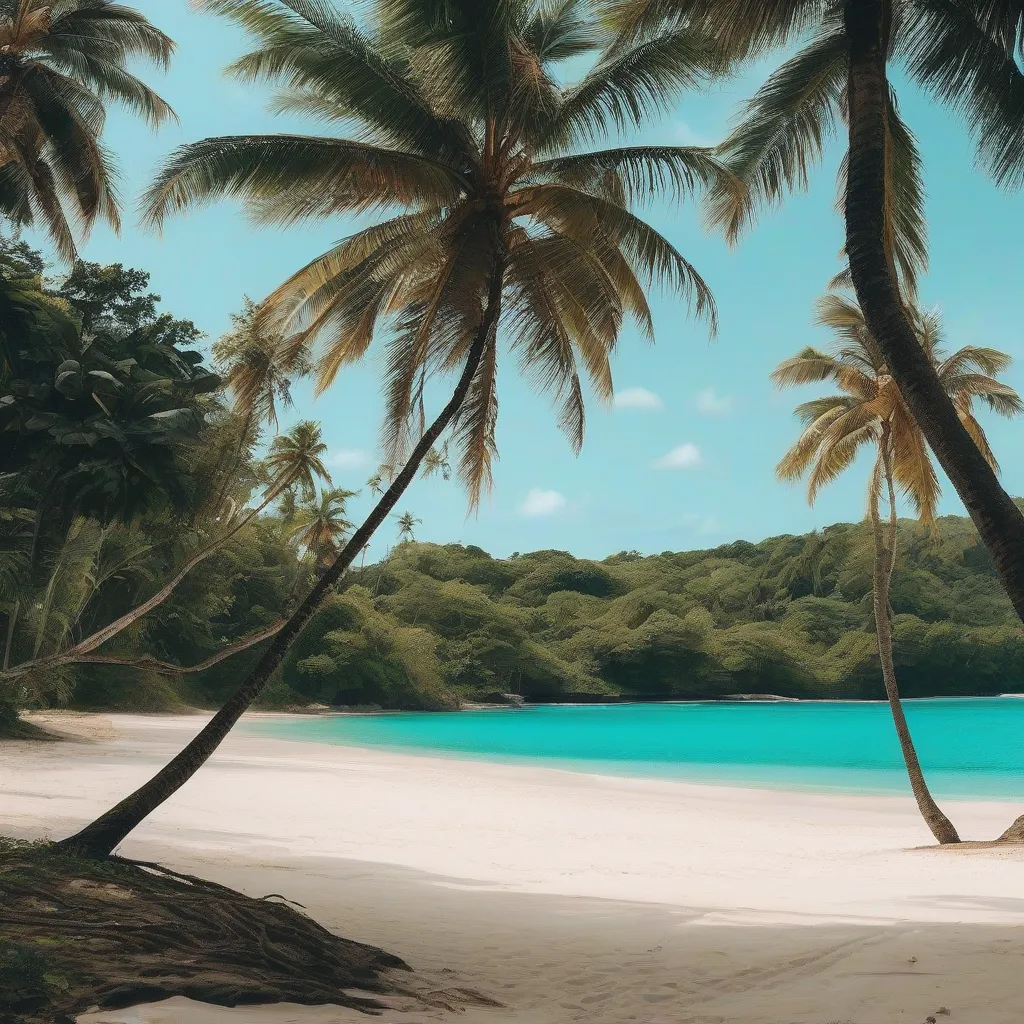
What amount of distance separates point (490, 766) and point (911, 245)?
17.6 m

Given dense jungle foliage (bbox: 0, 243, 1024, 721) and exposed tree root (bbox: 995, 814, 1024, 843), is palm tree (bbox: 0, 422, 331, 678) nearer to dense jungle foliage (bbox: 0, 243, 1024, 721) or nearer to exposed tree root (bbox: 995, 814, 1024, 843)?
dense jungle foliage (bbox: 0, 243, 1024, 721)

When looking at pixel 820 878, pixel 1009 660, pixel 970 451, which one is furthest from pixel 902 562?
pixel 970 451

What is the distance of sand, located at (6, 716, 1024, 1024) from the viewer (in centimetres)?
470

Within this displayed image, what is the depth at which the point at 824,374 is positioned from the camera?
14484 mm

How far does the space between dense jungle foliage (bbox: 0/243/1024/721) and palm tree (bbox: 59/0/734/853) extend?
1168mm

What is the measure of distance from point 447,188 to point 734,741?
3222 centimetres

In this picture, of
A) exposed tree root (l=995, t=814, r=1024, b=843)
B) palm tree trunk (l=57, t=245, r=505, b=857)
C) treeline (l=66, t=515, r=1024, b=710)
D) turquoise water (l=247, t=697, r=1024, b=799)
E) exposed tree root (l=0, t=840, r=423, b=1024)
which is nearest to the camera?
exposed tree root (l=0, t=840, r=423, b=1024)

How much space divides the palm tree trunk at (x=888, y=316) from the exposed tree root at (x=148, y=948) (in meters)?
3.71

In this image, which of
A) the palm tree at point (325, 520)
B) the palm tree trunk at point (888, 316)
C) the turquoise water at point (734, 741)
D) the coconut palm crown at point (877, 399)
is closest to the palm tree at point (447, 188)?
the palm tree trunk at point (888, 316)

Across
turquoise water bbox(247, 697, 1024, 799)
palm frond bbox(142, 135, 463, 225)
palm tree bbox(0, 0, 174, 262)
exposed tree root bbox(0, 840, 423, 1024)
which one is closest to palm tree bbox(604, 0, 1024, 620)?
palm frond bbox(142, 135, 463, 225)

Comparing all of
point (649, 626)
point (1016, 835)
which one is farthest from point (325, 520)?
point (1016, 835)

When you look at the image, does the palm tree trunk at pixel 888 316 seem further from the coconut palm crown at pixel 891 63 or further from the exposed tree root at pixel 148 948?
the exposed tree root at pixel 148 948

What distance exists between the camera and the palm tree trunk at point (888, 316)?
496 centimetres

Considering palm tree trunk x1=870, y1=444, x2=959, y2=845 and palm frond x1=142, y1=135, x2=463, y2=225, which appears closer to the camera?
palm frond x1=142, y1=135, x2=463, y2=225
